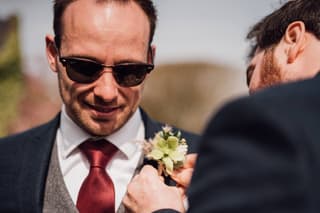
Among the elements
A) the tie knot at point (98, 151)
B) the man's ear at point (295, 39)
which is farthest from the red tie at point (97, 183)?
the man's ear at point (295, 39)

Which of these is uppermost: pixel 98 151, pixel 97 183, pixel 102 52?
pixel 102 52

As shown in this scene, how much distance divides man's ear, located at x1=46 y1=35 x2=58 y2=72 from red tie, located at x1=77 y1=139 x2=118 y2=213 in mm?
512

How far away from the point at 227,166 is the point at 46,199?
1.79 metres

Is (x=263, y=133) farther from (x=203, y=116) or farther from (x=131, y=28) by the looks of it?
(x=203, y=116)

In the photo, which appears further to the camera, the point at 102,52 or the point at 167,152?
the point at 102,52

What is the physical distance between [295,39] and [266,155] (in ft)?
3.36

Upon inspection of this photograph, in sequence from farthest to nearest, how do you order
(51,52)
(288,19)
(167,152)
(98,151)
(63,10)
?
1. (51,52)
2. (63,10)
3. (98,151)
4. (167,152)
5. (288,19)

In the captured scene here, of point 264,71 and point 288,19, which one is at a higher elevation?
point 288,19

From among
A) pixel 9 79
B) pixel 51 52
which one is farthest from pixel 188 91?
pixel 51 52

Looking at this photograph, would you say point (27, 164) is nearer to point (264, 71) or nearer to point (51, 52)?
point (51, 52)

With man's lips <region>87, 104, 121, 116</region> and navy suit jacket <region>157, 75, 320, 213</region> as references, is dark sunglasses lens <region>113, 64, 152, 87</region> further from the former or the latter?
navy suit jacket <region>157, 75, 320, 213</region>

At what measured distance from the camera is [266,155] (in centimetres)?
113

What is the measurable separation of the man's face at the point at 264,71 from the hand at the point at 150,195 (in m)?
0.54

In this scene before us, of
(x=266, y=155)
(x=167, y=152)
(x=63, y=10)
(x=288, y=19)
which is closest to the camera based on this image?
(x=266, y=155)
